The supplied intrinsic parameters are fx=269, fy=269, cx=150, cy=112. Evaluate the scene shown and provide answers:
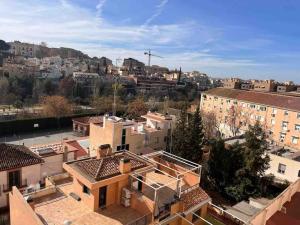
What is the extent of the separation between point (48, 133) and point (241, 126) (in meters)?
34.7

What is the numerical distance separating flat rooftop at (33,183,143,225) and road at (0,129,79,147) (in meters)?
25.7

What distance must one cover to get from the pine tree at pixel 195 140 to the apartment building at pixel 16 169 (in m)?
14.6

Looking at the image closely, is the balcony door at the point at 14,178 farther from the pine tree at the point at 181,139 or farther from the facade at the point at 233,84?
the facade at the point at 233,84

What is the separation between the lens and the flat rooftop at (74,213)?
1222 centimetres

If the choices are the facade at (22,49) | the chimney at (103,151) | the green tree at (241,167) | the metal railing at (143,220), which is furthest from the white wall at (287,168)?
the facade at (22,49)

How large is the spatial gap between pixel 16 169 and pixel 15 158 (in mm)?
940

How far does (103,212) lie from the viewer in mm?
13188

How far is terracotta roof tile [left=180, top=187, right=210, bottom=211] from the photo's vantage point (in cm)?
1496

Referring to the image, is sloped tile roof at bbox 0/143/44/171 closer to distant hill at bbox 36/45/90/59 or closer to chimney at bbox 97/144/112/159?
chimney at bbox 97/144/112/159

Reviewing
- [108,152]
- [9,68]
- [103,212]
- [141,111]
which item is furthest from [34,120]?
[9,68]

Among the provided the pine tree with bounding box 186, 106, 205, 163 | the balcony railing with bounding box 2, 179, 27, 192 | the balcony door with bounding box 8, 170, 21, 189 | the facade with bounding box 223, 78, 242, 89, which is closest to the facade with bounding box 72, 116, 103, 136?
the pine tree with bounding box 186, 106, 205, 163

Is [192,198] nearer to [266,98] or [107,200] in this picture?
[107,200]

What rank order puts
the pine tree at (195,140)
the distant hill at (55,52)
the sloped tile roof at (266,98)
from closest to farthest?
the pine tree at (195,140) → the sloped tile roof at (266,98) → the distant hill at (55,52)

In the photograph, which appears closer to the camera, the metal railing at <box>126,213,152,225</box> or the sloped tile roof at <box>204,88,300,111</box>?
the metal railing at <box>126,213,152,225</box>
